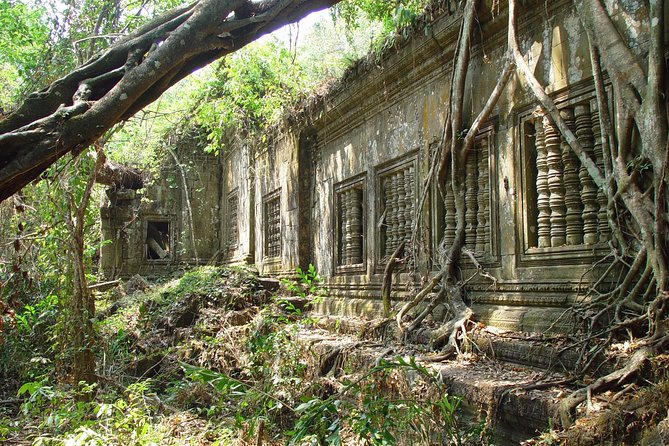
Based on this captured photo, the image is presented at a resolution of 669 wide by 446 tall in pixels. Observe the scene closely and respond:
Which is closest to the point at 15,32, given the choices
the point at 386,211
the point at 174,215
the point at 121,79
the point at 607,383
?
the point at 174,215

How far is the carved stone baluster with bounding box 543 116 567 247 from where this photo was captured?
13.2 feet

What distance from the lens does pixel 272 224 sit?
10.1 metres

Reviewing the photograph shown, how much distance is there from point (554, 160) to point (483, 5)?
1576 mm

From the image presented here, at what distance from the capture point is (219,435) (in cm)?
422

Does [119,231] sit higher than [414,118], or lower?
lower

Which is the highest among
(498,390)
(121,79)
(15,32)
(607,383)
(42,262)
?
(15,32)

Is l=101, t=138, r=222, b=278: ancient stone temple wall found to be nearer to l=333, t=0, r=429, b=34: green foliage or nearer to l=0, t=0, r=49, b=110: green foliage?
l=0, t=0, r=49, b=110: green foliage

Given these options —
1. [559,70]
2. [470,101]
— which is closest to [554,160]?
[559,70]

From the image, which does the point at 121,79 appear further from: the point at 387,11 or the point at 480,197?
the point at 387,11

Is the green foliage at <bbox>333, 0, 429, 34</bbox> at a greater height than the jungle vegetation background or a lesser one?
greater

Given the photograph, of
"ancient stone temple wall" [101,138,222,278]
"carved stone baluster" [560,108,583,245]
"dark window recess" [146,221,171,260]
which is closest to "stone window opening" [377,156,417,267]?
"carved stone baluster" [560,108,583,245]

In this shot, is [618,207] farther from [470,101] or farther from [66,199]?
[66,199]

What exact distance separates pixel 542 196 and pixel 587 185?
0.41 metres

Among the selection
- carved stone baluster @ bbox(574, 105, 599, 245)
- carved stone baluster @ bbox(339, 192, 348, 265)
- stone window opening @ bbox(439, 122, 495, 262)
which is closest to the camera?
carved stone baluster @ bbox(574, 105, 599, 245)
